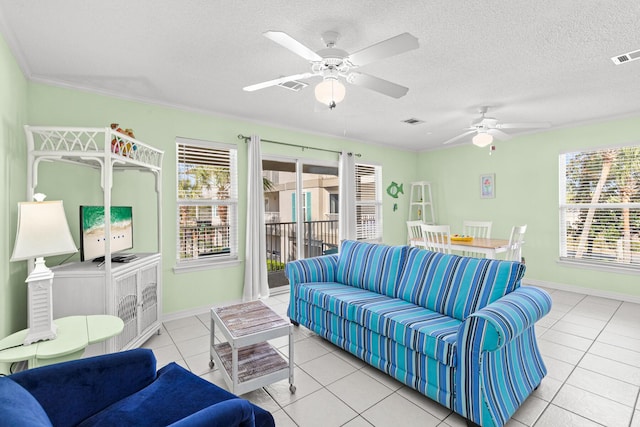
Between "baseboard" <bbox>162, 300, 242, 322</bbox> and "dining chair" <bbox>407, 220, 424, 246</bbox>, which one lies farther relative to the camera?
"dining chair" <bbox>407, 220, 424, 246</bbox>

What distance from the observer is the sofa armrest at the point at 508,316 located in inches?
64.1

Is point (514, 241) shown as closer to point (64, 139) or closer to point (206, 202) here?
point (206, 202)

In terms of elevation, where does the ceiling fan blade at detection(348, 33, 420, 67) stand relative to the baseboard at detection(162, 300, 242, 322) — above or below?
above

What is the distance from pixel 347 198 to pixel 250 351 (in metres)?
3.32

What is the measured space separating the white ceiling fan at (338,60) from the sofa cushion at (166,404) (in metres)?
1.82

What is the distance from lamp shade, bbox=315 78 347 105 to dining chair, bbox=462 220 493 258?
13.0ft

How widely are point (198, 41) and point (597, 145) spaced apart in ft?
17.5

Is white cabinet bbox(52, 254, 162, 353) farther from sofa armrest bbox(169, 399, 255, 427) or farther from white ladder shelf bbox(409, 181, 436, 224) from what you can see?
white ladder shelf bbox(409, 181, 436, 224)

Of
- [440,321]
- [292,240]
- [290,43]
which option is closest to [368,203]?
[292,240]

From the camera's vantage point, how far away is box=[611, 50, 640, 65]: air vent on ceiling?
2.46m

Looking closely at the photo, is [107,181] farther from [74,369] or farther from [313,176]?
[313,176]

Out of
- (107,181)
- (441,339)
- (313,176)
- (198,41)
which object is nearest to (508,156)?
(313,176)

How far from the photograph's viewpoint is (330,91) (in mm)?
2092

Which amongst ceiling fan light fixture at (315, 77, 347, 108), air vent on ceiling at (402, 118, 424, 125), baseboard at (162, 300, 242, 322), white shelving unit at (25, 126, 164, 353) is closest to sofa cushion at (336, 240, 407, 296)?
ceiling fan light fixture at (315, 77, 347, 108)
